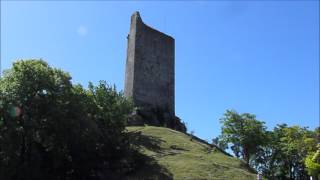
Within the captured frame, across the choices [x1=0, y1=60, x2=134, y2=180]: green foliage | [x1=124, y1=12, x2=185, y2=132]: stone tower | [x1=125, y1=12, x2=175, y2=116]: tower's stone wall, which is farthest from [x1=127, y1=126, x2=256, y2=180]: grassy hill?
[x1=125, y1=12, x2=175, y2=116]: tower's stone wall

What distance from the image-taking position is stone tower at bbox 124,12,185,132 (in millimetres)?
70688

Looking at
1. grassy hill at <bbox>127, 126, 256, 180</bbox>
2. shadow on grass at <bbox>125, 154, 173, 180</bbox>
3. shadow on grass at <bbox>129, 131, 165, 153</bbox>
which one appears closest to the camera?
shadow on grass at <bbox>125, 154, 173, 180</bbox>

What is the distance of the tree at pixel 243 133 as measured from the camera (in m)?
65.2

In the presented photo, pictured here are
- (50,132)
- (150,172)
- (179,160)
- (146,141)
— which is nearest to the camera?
(50,132)

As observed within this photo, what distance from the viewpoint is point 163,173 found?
4244 centimetres

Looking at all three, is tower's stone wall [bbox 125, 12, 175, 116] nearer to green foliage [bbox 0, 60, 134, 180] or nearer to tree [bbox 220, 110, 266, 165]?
tree [bbox 220, 110, 266, 165]

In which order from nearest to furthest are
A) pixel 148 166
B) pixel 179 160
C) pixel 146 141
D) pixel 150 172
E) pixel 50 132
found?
pixel 50 132
pixel 150 172
pixel 148 166
pixel 179 160
pixel 146 141

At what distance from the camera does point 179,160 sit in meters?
46.8

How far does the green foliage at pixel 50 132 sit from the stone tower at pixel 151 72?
2534cm

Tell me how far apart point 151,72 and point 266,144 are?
725 inches

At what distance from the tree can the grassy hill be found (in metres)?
10.1

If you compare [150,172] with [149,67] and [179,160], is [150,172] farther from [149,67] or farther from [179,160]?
[149,67]

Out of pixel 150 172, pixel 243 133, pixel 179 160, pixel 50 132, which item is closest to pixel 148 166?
pixel 150 172

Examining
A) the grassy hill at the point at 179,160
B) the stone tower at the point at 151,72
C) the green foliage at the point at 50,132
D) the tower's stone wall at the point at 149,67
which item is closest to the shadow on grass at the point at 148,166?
the grassy hill at the point at 179,160
